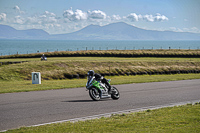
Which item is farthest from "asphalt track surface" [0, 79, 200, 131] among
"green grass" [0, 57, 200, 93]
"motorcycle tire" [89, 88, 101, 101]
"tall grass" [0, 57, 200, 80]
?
"tall grass" [0, 57, 200, 80]

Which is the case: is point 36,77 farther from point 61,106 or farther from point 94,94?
point 61,106

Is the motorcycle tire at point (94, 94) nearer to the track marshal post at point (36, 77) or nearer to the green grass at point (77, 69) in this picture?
the track marshal post at point (36, 77)

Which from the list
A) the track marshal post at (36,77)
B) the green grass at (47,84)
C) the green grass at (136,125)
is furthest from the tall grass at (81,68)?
the green grass at (136,125)

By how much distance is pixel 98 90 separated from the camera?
50.0ft

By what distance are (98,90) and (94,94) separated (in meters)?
0.28

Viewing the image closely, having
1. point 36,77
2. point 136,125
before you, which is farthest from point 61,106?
point 36,77

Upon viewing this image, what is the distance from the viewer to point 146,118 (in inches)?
401

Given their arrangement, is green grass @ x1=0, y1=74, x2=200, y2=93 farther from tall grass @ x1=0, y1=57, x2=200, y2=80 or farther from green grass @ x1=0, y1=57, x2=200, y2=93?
tall grass @ x1=0, y1=57, x2=200, y2=80

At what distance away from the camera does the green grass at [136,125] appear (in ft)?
27.8

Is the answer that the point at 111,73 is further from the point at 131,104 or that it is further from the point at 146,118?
the point at 146,118

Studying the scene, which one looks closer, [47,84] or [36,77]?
[47,84]

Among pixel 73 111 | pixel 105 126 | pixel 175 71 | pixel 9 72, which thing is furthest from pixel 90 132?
pixel 175 71

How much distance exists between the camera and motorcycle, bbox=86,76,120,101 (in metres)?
14.9

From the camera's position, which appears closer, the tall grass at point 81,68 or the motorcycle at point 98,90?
the motorcycle at point 98,90
